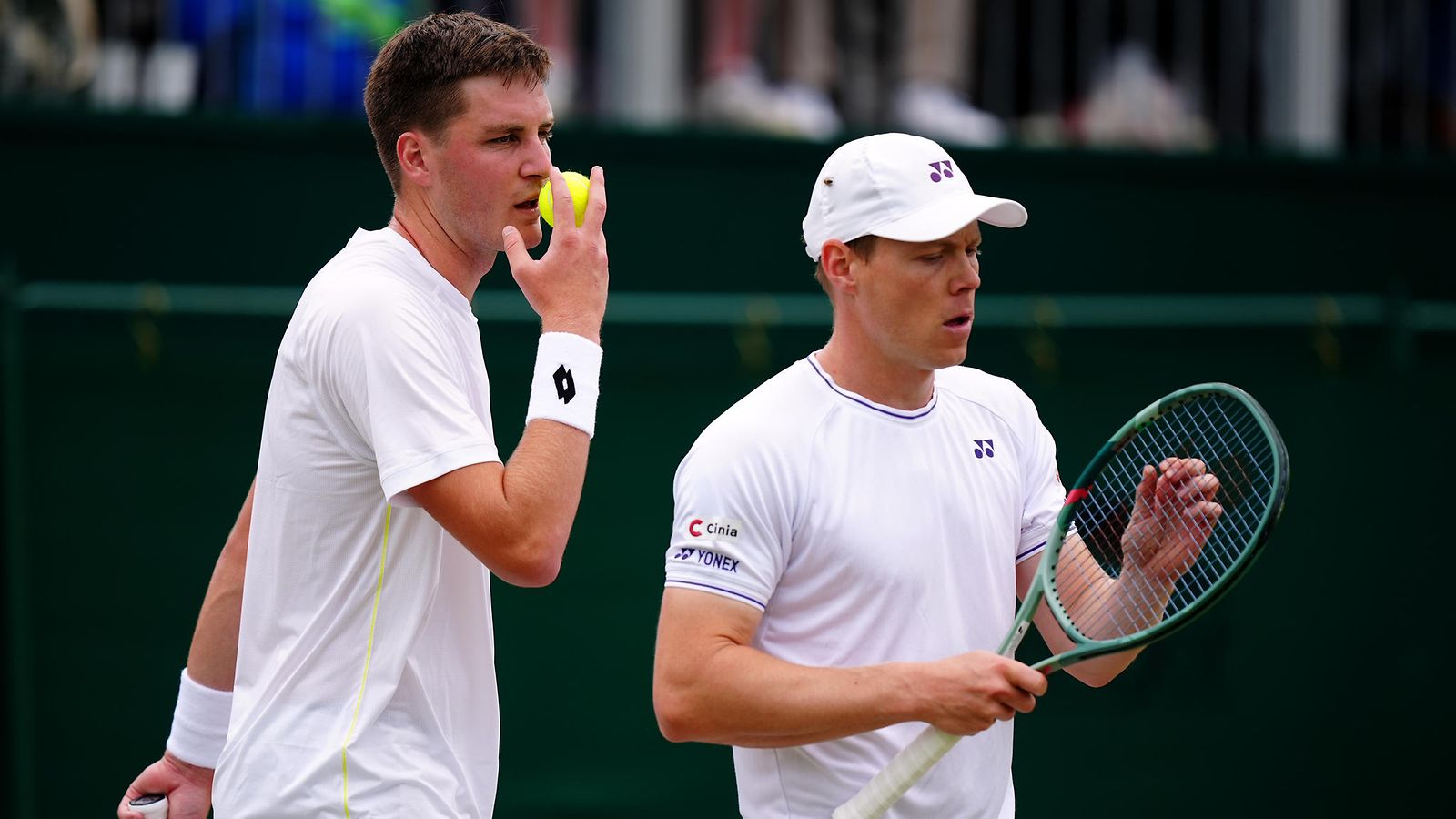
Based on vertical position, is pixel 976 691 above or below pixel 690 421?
above

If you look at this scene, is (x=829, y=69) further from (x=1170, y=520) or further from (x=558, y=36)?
(x=1170, y=520)

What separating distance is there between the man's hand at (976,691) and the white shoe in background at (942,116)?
4.80 m

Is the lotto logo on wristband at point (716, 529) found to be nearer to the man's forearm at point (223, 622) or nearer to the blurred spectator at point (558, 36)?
the man's forearm at point (223, 622)

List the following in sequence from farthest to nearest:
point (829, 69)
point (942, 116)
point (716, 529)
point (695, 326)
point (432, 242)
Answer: point (829, 69), point (942, 116), point (695, 326), point (432, 242), point (716, 529)

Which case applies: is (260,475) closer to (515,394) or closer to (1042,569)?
(1042,569)

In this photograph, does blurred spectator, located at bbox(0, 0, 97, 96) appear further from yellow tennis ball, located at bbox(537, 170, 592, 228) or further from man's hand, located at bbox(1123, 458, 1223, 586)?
man's hand, located at bbox(1123, 458, 1223, 586)

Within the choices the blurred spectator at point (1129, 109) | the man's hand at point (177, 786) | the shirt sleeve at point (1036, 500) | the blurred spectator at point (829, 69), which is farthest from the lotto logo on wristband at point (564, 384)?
the blurred spectator at point (1129, 109)

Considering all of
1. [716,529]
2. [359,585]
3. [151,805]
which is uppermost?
[716,529]

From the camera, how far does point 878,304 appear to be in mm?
3061

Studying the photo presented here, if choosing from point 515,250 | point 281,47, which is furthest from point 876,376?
point 281,47

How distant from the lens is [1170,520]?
117 inches

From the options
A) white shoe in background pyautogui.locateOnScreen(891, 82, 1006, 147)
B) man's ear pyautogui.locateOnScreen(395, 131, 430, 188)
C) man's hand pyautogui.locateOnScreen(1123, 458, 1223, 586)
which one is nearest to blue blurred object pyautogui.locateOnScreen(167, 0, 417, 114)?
white shoe in background pyautogui.locateOnScreen(891, 82, 1006, 147)

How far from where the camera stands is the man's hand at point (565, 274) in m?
3.00

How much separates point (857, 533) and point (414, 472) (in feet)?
2.34
